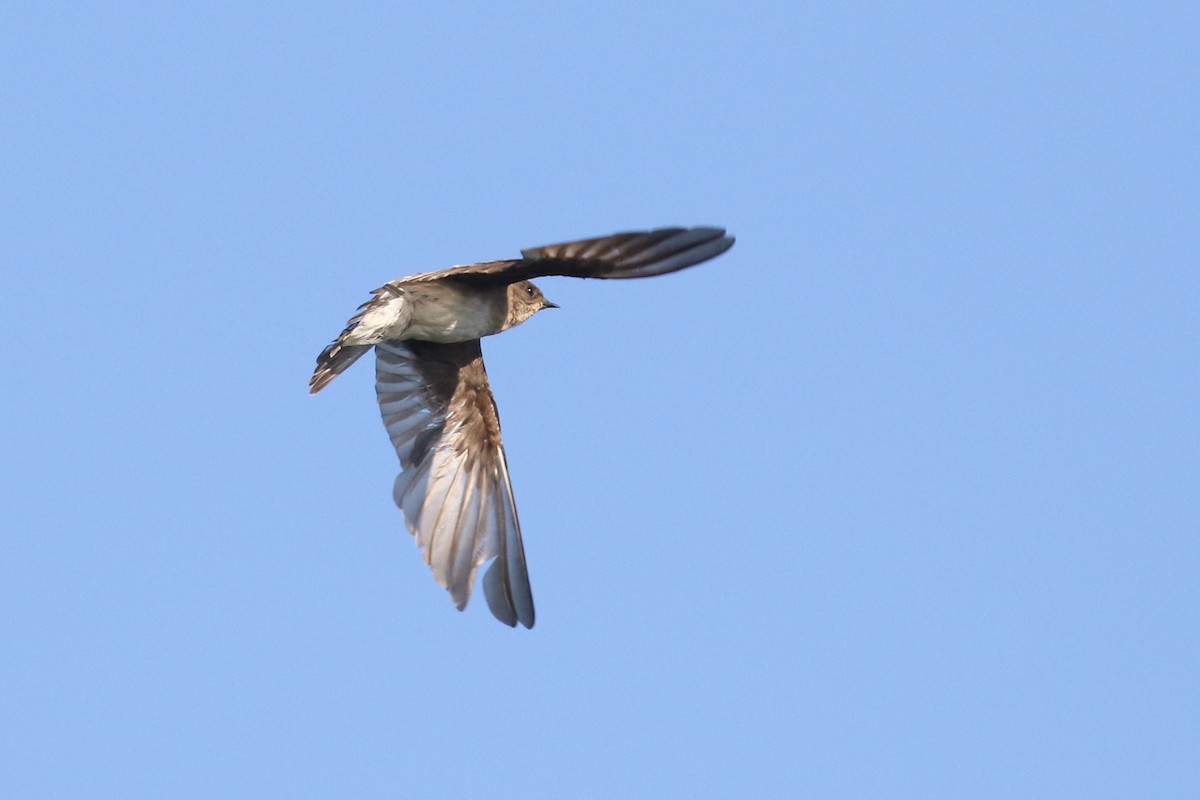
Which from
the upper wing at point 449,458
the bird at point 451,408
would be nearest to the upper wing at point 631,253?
the bird at point 451,408

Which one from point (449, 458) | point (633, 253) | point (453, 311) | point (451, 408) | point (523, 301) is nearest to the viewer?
point (633, 253)

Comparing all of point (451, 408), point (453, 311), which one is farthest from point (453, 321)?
point (451, 408)

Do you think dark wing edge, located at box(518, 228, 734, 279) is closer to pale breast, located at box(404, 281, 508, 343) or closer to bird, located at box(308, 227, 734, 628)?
bird, located at box(308, 227, 734, 628)

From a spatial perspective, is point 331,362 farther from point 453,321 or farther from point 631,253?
point 631,253

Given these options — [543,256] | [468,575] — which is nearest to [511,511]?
[468,575]

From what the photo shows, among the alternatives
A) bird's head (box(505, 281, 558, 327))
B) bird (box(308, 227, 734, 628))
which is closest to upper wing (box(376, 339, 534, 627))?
bird (box(308, 227, 734, 628))

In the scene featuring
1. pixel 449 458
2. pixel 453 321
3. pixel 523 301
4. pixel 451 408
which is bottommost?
pixel 449 458

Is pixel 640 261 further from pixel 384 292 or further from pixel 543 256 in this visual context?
pixel 384 292
